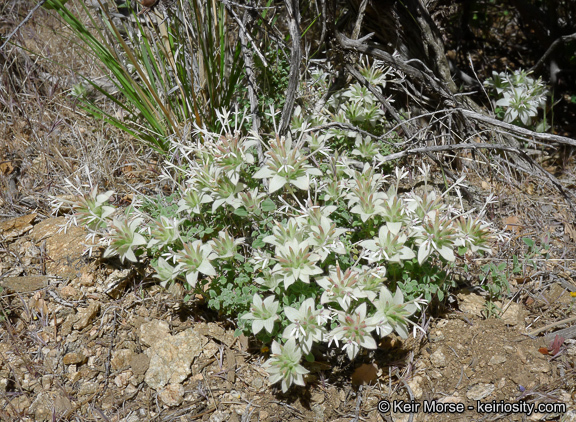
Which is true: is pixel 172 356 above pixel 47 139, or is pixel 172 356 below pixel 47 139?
below

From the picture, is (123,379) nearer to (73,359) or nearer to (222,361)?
(73,359)

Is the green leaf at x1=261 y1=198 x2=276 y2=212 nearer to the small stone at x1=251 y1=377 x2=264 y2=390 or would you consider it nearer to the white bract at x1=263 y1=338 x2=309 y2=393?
the white bract at x1=263 y1=338 x2=309 y2=393

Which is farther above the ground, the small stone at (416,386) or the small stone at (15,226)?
the small stone at (15,226)

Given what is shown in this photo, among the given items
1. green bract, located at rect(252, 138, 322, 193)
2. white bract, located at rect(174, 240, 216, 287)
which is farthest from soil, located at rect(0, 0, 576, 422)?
green bract, located at rect(252, 138, 322, 193)

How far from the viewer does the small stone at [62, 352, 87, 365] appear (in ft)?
6.53

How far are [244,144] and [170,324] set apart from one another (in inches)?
35.7

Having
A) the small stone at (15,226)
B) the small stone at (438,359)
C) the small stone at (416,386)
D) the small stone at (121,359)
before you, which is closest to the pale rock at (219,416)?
the small stone at (121,359)

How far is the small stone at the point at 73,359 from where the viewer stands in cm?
199

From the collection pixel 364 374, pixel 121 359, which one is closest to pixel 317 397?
pixel 364 374

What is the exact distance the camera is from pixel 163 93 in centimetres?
255

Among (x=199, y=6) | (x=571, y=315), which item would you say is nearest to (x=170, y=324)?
(x=199, y=6)

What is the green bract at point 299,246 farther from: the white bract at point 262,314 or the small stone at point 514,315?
the small stone at point 514,315

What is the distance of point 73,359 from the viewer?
78.5 inches

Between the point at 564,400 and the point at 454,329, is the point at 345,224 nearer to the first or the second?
the point at 454,329
